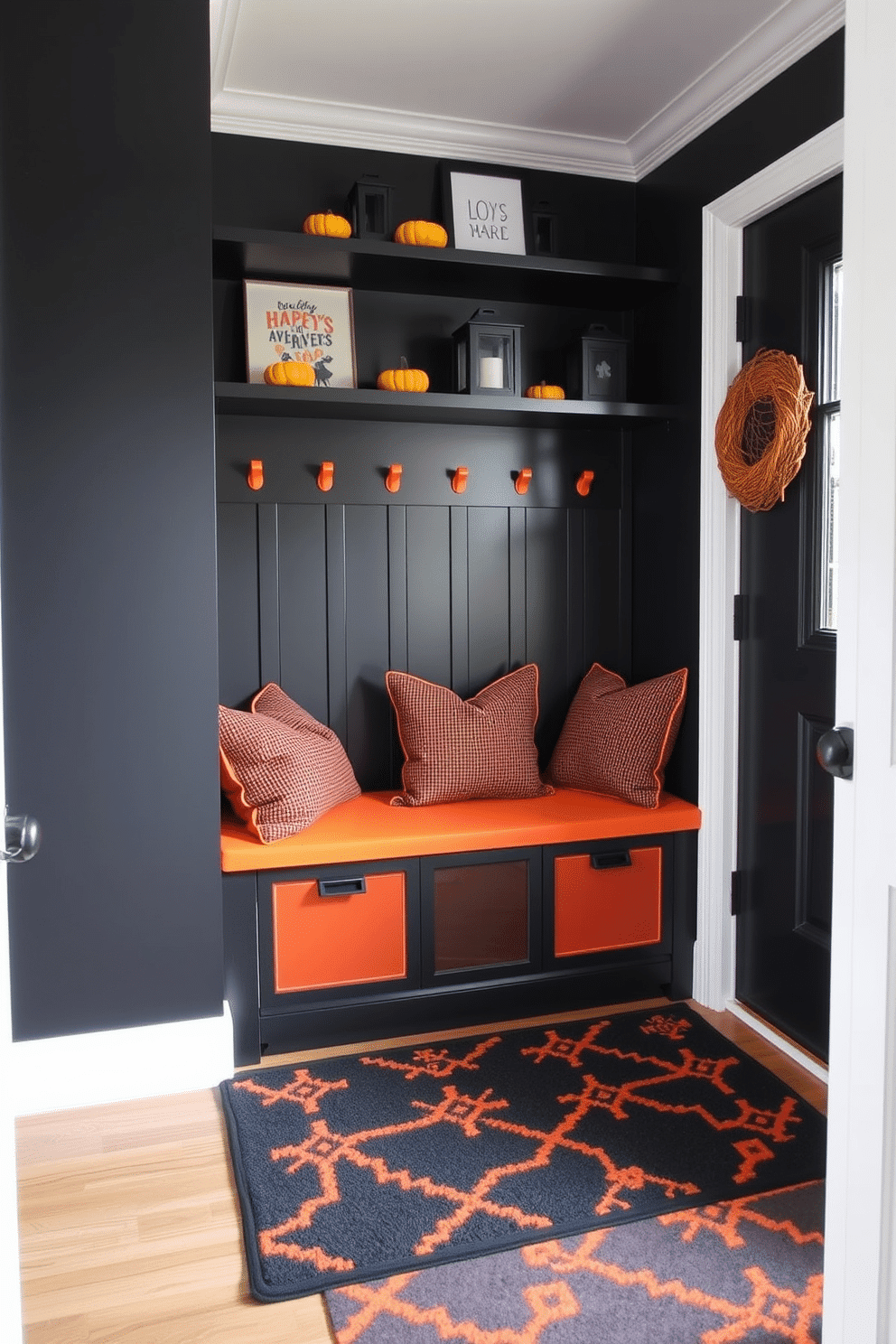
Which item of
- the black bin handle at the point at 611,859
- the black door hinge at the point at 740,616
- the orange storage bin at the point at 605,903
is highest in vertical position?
the black door hinge at the point at 740,616

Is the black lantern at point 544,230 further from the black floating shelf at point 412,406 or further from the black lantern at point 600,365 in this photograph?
the black floating shelf at point 412,406

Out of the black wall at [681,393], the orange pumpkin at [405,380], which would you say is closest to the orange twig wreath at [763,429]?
the black wall at [681,393]

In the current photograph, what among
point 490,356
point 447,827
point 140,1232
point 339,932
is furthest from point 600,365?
point 140,1232

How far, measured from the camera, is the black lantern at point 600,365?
306cm

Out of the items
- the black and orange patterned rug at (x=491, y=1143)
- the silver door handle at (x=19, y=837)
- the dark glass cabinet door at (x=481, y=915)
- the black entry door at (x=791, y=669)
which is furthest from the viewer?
the dark glass cabinet door at (x=481, y=915)

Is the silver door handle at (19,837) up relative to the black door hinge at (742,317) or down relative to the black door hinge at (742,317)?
down

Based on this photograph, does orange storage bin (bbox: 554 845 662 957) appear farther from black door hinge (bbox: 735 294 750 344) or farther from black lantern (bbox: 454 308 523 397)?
black door hinge (bbox: 735 294 750 344)

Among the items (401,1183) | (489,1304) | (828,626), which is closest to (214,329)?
(828,626)

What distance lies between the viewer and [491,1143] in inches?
87.5

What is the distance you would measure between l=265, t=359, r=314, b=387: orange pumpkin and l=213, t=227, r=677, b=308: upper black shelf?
281 millimetres

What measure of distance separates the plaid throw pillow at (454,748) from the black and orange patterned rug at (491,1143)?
67 cm

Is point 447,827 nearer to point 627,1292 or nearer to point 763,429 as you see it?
point 627,1292

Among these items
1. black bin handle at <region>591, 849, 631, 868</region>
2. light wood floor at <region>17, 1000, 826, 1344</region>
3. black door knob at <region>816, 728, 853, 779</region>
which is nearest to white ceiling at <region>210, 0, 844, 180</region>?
black door knob at <region>816, 728, 853, 779</region>

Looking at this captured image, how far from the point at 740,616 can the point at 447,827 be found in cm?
99
